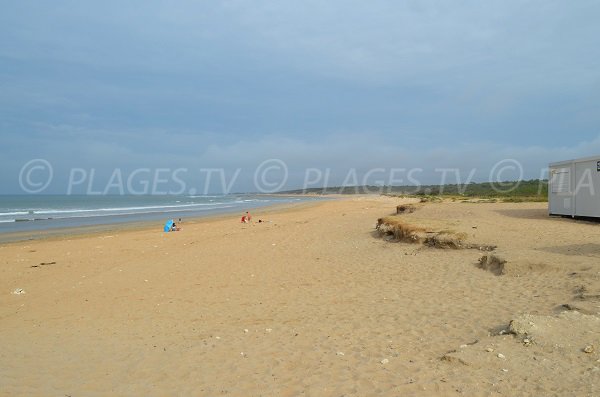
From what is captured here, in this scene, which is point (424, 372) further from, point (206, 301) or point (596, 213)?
point (596, 213)

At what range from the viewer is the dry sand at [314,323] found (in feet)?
14.5

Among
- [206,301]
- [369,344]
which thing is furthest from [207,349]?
[206,301]

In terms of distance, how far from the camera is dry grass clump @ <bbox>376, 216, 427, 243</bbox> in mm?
13021

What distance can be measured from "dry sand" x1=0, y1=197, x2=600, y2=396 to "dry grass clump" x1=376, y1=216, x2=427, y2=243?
594 millimetres

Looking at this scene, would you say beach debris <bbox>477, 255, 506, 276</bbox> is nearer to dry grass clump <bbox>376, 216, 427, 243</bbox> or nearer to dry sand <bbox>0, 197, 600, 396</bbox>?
dry sand <bbox>0, 197, 600, 396</bbox>

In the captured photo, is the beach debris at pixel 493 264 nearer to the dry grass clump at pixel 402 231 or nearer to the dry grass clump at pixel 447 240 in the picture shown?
the dry grass clump at pixel 447 240

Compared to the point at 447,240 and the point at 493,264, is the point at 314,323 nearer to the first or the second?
the point at 493,264

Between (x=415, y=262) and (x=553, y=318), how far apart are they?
5.03 meters

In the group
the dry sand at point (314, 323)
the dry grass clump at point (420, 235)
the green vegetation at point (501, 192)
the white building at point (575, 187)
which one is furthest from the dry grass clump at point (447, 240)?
the green vegetation at point (501, 192)

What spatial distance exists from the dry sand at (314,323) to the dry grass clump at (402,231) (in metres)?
0.59

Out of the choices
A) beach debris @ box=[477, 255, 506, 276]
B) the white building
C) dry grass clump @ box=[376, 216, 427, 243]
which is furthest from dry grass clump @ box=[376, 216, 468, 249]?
the white building

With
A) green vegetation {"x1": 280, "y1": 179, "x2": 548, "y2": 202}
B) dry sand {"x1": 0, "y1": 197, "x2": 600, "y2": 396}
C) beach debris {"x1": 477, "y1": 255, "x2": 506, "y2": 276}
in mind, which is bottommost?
dry sand {"x1": 0, "y1": 197, "x2": 600, "y2": 396}

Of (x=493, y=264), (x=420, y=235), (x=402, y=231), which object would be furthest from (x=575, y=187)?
(x=493, y=264)

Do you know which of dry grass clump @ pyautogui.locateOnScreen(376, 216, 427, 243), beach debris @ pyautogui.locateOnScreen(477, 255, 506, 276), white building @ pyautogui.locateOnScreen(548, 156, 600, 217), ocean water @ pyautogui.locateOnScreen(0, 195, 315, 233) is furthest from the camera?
ocean water @ pyautogui.locateOnScreen(0, 195, 315, 233)
